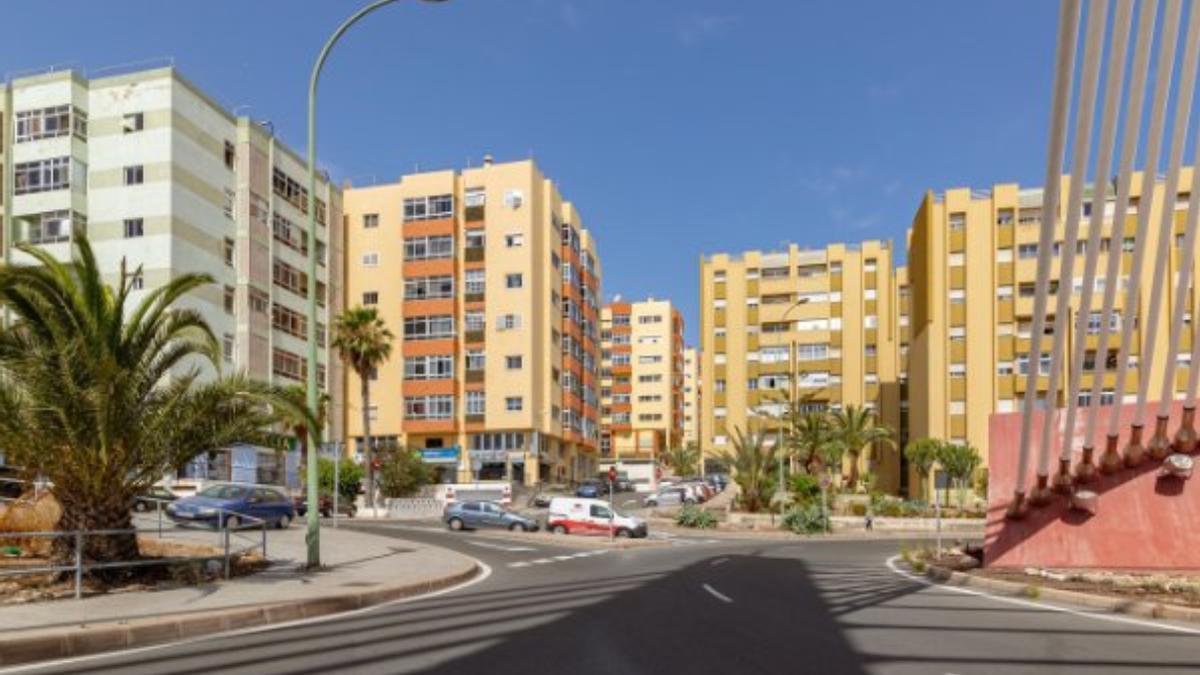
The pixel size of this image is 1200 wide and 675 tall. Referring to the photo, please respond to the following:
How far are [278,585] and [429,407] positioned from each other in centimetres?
6073

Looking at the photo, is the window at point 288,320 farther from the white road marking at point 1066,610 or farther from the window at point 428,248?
the white road marking at point 1066,610

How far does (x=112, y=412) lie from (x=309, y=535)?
460cm

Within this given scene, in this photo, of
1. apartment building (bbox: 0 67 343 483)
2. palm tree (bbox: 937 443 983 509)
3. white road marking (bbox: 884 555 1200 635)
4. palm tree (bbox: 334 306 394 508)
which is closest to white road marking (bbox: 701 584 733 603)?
white road marking (bbox: 884 555 1200 635)

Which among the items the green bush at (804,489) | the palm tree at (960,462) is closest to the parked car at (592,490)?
the green bush at (804,489)

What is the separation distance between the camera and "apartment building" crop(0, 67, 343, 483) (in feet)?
176

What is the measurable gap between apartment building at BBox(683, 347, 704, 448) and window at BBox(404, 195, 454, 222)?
84315 mm

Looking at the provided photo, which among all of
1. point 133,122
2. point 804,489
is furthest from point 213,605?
point 133,122

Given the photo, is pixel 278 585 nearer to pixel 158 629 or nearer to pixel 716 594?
pixel 158 629

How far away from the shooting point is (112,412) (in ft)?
46.0

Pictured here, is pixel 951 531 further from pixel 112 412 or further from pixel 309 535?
pixel 112 412

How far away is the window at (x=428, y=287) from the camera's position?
76438 millimetres

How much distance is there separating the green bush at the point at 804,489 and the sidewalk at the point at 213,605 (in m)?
33.6

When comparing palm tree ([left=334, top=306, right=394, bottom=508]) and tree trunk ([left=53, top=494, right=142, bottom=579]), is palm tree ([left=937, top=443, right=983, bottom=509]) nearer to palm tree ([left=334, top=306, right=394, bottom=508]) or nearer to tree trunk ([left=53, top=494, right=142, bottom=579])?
palm tree ([left=334, top=306, right=394, bottom=508])

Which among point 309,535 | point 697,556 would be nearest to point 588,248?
point 697,556
